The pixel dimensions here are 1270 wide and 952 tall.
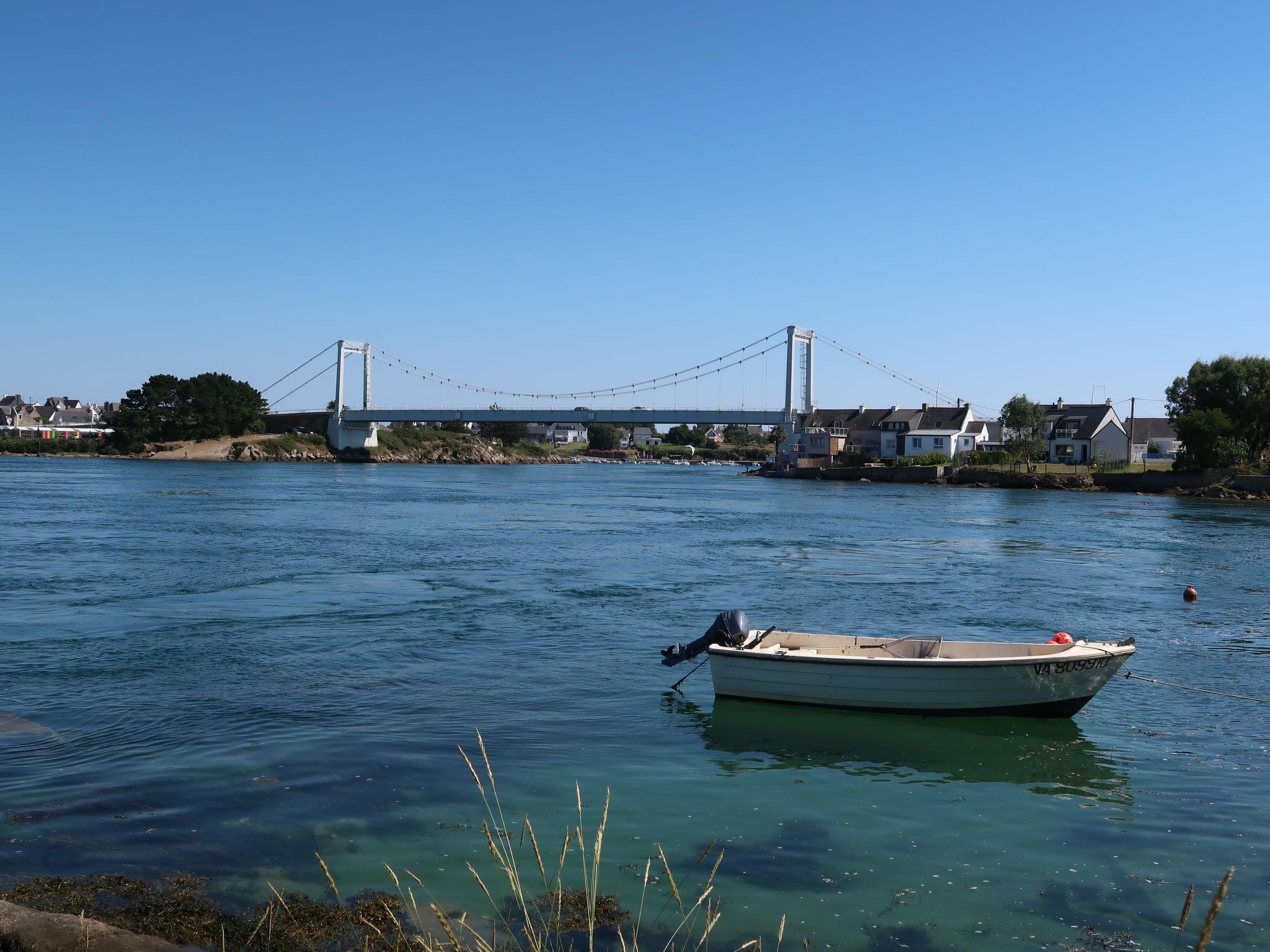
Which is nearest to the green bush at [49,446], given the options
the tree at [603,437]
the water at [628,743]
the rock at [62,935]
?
the tree at [603,437]

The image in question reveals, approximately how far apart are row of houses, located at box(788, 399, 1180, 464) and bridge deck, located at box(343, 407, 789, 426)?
6.50m

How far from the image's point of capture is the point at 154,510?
43000 mm

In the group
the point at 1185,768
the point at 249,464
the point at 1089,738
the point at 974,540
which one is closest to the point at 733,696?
the point at 1089,738

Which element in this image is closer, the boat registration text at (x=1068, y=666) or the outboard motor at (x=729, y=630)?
the boat registration text at (x=1068, y=666)

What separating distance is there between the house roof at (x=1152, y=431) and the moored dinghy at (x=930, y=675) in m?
95.7

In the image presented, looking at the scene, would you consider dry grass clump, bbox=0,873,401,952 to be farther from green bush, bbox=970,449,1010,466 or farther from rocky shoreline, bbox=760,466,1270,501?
green bush, bbox=970,449,1010,466

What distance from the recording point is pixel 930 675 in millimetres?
11617

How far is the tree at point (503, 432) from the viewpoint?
153250 mm

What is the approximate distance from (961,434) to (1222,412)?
28233mm

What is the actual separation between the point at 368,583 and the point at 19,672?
9.92 metres

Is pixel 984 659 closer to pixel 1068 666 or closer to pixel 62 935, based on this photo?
pixel 1068 666

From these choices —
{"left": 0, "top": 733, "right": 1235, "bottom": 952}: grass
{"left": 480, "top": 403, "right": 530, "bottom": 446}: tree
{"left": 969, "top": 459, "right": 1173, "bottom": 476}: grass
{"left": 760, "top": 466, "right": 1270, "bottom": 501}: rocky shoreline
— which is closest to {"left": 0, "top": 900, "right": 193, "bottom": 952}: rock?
{"left": 0, "top": 733, "right": 1235, "bottom": 952}: grass

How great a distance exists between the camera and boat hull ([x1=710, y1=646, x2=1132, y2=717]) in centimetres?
1158

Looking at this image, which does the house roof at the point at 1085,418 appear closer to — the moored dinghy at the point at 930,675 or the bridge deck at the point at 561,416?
the bridge deck at the point at 561,416
